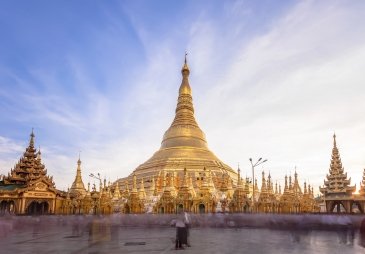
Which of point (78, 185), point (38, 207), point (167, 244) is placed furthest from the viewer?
point (78, 185)

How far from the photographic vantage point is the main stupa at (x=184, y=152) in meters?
61.1

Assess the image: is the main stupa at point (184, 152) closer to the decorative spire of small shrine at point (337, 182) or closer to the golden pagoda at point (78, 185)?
the golden pagoda at point (78, 185)

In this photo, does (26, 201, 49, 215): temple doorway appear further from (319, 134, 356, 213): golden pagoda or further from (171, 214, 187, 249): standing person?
(319, 134, 356, 213): golden pagoda

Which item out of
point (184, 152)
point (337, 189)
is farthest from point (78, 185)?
point (337, 189)

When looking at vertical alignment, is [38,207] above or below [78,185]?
below

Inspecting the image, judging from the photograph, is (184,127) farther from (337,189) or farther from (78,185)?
(337,189)

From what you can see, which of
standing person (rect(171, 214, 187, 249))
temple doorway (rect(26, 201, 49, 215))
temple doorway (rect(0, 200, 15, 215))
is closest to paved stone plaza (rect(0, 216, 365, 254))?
standing person (rect(171, 214, 187, 249))

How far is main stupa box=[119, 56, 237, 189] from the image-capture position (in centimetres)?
6112

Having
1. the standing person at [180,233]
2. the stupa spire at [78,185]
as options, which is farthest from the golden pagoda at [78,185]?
the standing person at [180,233]

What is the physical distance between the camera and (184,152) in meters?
65.9

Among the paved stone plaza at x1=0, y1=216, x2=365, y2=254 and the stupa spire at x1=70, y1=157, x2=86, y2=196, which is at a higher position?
the stupa spire at x1=70, y1=157, x2=86, y2=196

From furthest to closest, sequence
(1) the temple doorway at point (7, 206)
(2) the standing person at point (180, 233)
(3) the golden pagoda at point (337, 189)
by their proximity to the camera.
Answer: (3) the golden pagoda at point (337, 189) < (1) the temple doorway at point (7, 206) < (2) the standing person at point (180, 233)

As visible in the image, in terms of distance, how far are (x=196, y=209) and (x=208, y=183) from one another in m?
8.34

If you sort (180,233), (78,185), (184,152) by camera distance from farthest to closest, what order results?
(184,152), (78,185), (180,233)
